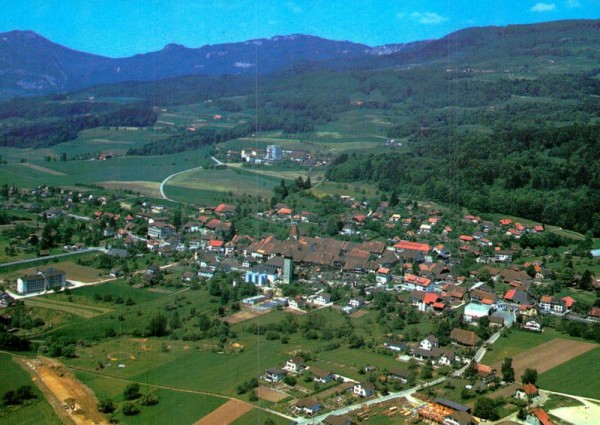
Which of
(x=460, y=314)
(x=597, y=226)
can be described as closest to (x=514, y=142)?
(x=597, y=226)

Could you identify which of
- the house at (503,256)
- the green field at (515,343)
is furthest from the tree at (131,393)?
the house at (503,256)

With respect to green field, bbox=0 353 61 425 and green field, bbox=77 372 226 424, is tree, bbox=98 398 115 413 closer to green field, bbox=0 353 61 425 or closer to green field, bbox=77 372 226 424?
green field, bbox=77 372 226 424

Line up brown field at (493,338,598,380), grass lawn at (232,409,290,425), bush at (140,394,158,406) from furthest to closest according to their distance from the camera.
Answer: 1. brown field at (493,338,598,380)
2. bush at (140,394,158,406)
3. grass lawn at (232,409,290,425)

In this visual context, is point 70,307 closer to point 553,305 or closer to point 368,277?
point 368,277

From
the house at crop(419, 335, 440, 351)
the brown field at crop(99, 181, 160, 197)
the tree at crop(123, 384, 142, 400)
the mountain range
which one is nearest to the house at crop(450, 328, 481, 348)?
the house at crop(419, 335, 440, 351)

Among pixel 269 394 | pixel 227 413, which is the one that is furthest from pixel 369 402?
pixel 227 413

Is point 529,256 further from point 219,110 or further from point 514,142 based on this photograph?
point 219,110
